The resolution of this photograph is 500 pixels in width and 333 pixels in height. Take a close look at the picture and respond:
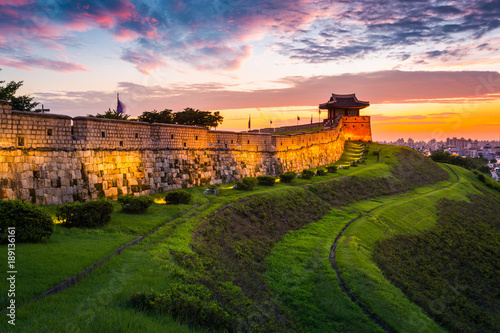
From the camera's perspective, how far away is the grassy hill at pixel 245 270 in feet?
24.4

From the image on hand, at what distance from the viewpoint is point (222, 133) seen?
2902cm

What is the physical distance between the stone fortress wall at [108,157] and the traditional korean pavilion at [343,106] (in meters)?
40.1

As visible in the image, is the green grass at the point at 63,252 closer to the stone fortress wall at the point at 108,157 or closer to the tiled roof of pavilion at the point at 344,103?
the stone fortress wall at the point at 108,157

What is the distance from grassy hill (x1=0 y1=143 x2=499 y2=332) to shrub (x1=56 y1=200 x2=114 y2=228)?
63 cm

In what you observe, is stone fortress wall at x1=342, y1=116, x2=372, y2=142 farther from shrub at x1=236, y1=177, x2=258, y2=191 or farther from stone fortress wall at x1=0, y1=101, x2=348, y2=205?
shrub at x1=236, y1=177, x2=258, y2=191

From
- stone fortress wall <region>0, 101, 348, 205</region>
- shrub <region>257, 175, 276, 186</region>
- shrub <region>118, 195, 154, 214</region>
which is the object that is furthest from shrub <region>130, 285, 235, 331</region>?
shrub <region>257, 175, 276, 186</region>

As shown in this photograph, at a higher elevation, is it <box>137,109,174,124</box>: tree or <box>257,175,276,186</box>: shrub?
<box>137,109,174,124</box>: tree

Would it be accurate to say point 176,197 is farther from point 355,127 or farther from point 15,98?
point 355,127

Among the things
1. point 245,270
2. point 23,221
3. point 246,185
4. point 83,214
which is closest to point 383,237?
point 246,185

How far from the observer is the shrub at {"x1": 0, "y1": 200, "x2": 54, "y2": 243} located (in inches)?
400

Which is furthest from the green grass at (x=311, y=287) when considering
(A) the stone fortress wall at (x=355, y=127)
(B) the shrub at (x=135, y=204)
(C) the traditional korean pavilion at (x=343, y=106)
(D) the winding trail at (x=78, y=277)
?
(C) the traditional korean pavilion at (x=343, y=106)

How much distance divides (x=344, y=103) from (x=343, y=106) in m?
1.20

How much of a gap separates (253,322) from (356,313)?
17.5ft

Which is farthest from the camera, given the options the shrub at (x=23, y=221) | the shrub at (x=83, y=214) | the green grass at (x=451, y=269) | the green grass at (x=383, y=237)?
the green grass at (x=451, y=269)
